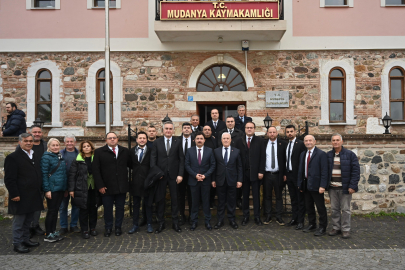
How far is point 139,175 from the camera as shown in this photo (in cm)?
610

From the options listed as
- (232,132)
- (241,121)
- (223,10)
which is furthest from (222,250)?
(223,10)

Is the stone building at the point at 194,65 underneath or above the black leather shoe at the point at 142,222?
above

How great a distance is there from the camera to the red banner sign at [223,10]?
9.53 meters

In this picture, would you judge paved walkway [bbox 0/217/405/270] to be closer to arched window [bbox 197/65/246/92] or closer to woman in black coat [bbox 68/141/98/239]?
woman in black coat [bbox 68/141/98/239]

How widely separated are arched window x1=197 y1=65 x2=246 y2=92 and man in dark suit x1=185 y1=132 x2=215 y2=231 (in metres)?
4.54

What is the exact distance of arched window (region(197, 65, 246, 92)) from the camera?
10594 mm

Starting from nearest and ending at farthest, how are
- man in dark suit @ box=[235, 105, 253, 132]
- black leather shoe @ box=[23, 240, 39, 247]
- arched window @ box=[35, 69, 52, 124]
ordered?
black leather shoe @ box=[23, 240, 39, 247], man in dark suit @ box=[235, 105, 253, 132], arched window @ box=[35, 69, 52, 124]

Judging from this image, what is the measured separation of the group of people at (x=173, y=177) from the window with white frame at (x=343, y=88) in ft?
14.3

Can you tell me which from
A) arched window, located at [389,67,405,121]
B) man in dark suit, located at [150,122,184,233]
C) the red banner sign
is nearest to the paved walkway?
man in dark suit, located at [150,122,184,233]

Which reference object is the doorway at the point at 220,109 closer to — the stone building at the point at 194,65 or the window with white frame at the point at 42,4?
the stone building at the point at 194,65

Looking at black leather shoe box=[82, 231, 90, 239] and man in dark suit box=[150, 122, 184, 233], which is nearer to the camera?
black leather shoe box=[82, 231, 90, 239]

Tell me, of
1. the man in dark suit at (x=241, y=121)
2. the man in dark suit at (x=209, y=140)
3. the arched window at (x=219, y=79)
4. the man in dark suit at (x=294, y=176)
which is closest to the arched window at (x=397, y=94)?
the arched window at (x=219, y=79)

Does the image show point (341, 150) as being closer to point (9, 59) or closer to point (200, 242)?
point (200, 242)

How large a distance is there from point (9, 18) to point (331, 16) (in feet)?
32.8
